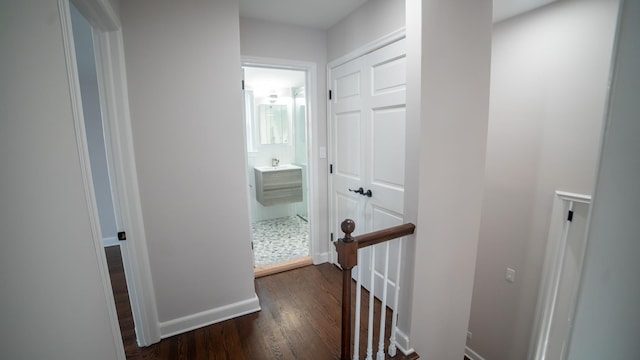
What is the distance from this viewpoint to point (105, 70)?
149 centimetres

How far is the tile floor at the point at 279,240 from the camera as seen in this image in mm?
3114

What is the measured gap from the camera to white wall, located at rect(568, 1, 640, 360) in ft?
0.90

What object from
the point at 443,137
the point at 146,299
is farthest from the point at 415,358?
the point at 146,299

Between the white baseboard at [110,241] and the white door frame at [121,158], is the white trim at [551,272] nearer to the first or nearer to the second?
the white door frame at [121,158]

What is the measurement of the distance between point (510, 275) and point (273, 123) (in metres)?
3.68

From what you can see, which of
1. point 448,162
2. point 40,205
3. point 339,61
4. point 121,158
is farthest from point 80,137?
point 339,61

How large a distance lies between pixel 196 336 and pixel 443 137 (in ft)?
7.02

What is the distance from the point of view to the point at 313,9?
2.22m

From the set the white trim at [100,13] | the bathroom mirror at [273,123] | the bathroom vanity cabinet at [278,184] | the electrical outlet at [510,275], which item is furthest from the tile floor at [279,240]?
the white trim at [100,13]

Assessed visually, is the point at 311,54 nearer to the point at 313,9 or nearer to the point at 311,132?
the point at 313,9

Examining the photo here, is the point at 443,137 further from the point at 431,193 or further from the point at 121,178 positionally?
the point at 121,178

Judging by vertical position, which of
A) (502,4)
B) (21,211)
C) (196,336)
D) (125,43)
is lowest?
(196,336)

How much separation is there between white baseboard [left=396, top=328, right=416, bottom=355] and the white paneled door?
295 mm

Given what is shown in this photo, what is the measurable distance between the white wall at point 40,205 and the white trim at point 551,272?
279cm
